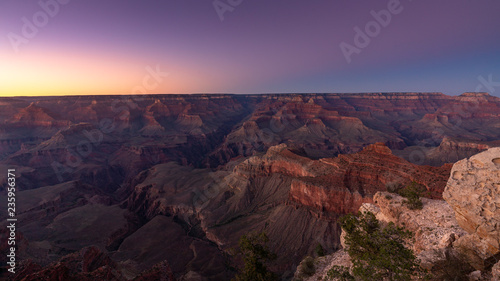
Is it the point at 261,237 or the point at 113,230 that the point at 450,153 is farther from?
the point at 113,230

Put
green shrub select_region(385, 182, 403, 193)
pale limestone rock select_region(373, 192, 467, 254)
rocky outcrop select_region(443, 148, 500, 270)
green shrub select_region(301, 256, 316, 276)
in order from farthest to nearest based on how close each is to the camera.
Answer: green shrub select_region(385, 182, 403, 193) < green shrub select_region(301, 256, 316, 276) < pale limestone rock select_region(373, 192, 467, 254) < rocky outcrop select_region(443, 148, 500, 270)

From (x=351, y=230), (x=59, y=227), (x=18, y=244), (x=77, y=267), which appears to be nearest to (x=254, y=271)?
(x=351, y=230)

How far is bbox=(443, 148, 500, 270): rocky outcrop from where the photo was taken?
11.7 metres

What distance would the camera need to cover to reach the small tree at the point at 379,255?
13.4m

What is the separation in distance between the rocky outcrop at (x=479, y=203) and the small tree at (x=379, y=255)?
3130 millimetres

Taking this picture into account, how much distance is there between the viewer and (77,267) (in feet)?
96.4

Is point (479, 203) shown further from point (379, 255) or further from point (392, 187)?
point (392, 187)

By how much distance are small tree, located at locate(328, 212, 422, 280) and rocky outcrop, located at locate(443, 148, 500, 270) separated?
3130 mm

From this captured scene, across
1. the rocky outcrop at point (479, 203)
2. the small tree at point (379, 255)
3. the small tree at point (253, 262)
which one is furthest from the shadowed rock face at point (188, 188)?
the rocky outcrop at point (479, 203)

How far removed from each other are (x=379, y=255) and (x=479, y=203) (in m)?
6.38

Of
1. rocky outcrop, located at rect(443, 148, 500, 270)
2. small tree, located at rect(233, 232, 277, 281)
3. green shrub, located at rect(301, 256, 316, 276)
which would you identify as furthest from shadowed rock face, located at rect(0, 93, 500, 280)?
rocky outcrop, located at rect(443, 148, 500, 270)

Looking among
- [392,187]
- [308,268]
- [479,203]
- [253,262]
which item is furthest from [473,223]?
[392,187]

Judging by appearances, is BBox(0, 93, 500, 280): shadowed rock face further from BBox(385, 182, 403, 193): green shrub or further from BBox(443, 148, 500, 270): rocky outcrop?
BBox(443, 148, 500, 270): rocky outcrop

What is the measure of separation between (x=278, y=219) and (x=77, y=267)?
123 feet
